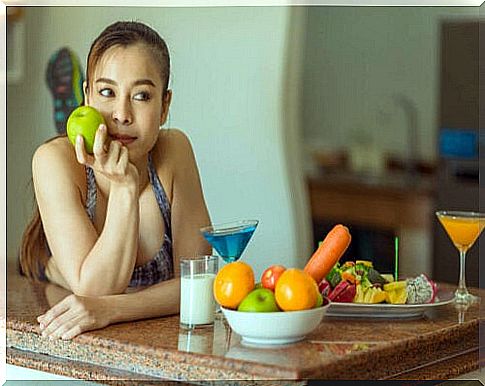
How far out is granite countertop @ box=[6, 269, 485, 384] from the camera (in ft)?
4.92

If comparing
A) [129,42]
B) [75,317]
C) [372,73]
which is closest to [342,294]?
[75,317]

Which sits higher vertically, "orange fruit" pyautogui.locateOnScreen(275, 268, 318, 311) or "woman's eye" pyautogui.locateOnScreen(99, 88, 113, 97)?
"woman's eye" pyautogui.locateOnScreen(99, 88, 113, 97)

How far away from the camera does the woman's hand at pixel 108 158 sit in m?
1.74

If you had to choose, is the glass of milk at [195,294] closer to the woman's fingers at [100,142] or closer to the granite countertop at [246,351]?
the granite countertop at [246,351]

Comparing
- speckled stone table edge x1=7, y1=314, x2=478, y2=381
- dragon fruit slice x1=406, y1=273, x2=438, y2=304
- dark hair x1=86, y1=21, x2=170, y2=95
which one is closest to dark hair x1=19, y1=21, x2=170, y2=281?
dark hair x1=86, y1=21, x2=170, y2=95

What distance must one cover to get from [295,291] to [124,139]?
501 millimetres

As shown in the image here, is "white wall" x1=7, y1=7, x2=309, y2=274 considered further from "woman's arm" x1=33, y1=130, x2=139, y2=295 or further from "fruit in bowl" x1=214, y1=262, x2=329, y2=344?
"fruit in bowl" x1=214, y1=262, x2=329, y2=344

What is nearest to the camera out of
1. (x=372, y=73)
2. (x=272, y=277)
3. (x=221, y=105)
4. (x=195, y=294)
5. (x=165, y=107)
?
(x=272, y=277)

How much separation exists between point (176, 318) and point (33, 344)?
0.26 metres

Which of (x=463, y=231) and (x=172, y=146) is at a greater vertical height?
(x=172, y=146)

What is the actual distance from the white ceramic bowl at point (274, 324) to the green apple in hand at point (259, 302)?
0.02 m

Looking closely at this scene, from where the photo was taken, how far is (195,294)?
1.73m

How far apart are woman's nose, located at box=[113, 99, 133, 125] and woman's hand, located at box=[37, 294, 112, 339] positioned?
337 mm

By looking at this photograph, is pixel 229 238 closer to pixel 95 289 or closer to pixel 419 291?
pixel 95 289
